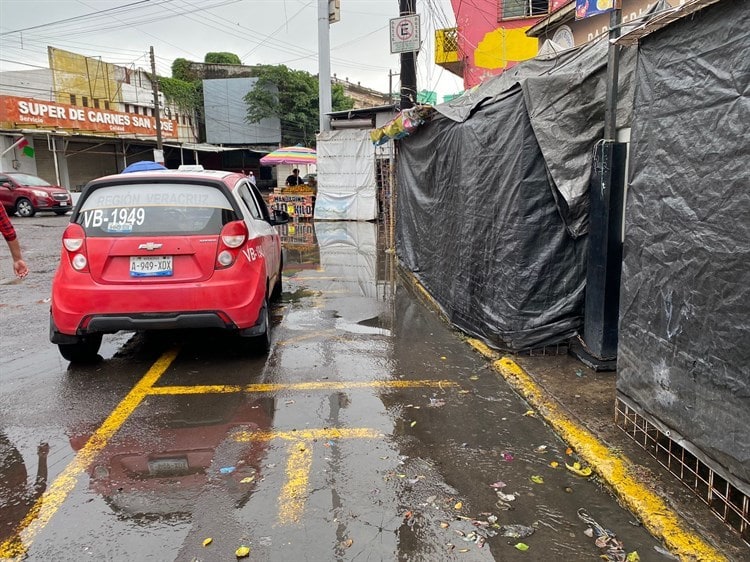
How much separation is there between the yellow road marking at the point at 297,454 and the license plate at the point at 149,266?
5.72ft

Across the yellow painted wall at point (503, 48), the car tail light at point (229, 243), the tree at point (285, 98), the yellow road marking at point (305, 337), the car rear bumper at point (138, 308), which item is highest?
the tree at point (285, 98)

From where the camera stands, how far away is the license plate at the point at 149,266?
15.9 ft

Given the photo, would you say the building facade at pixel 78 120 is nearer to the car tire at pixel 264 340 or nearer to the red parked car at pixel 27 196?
the red parked car at pixel 27 196

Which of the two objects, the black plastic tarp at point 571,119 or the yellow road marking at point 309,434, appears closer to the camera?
the yellow road marking at point 309,434

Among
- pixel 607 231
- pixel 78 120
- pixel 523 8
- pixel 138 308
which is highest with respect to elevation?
pixel 523 8

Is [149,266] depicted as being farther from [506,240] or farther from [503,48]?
[503,48]

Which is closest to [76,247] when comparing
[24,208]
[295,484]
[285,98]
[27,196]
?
[295,484]

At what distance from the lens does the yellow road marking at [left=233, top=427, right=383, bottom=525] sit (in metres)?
3.02

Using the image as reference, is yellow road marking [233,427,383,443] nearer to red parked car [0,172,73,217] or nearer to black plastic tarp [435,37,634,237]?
black plastic tarp [435,37,634,237]

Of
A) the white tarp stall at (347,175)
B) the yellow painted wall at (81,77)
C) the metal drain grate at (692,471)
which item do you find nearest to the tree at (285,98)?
the yellow painted wall at (81,77)

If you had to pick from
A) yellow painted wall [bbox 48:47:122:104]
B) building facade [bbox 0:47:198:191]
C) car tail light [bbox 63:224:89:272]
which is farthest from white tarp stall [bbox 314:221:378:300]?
yellow painted wall [bbox 48:47:122:104]

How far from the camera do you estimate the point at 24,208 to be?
2286cm

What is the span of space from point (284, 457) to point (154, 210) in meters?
2.66

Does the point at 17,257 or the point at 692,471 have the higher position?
the point at 17,257
